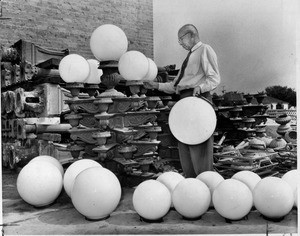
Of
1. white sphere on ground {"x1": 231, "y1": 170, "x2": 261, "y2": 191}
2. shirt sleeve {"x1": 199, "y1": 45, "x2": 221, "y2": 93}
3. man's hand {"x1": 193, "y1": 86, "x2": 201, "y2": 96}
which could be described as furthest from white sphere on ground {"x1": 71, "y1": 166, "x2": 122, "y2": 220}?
shirt sleeve {"x1": 199, "y1": 45, "x2": 221, "y2": 93}

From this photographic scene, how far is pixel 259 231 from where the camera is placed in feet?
6.18

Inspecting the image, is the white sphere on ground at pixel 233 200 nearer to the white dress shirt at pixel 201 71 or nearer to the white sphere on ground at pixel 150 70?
the white dress shirt at pixel 201 71

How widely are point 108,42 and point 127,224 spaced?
5.59 feet

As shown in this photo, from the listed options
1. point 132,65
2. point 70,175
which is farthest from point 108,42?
point 70,175

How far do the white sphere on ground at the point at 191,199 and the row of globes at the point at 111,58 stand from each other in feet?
4.50

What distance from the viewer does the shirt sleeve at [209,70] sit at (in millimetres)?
2697

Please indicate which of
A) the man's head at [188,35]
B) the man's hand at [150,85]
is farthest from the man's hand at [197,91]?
the man's hand at [150,85]

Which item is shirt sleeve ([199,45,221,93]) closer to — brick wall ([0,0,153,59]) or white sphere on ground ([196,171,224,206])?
white sphere on ground ([196,171,224,206])

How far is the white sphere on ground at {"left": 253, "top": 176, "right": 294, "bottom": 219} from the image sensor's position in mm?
1944

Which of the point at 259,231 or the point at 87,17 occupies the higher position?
the point at 87,17

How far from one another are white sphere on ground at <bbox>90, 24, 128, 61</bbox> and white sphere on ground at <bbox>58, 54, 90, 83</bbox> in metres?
0.20

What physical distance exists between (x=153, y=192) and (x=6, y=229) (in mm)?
913

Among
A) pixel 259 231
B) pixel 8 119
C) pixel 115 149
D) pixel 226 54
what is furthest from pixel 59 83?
pixel 259 231

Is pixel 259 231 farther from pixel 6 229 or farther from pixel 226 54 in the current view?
pixel 226 54
